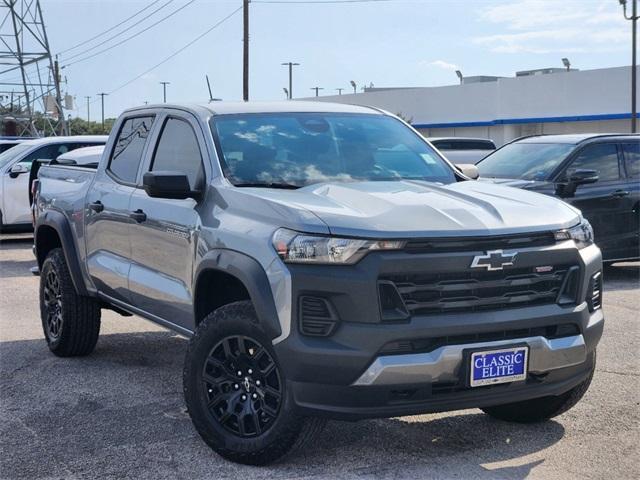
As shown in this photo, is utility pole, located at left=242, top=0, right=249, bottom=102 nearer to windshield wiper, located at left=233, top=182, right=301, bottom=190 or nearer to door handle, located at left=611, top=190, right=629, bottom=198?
door handle, located at left=611, top=190, right=629, bottom=198

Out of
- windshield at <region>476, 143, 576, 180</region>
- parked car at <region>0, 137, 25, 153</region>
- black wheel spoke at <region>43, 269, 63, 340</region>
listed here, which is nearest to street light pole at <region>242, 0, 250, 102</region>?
parked car at <region>0, 137, 25, 153</region>

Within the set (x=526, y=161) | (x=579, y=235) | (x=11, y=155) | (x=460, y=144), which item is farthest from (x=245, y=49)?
(x=579, y=235)

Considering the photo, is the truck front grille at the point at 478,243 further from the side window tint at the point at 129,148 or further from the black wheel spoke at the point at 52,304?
the black wheel spoke at the point at 52,304

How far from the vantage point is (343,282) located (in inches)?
170

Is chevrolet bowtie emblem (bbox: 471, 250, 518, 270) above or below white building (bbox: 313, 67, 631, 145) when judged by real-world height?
below

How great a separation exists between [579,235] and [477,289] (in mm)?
799

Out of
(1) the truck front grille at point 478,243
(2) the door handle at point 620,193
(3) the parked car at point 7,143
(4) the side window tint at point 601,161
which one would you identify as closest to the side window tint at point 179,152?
(1) the truck front grille at point 478,243

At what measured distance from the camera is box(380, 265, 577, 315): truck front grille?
173 inches

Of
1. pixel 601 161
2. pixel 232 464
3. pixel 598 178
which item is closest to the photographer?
pixel 232 464

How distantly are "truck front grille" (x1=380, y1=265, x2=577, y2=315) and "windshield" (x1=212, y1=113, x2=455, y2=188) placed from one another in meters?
1.26

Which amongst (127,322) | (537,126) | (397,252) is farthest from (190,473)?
(537,126)

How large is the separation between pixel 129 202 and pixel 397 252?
2.51 m

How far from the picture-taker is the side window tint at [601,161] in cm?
1123

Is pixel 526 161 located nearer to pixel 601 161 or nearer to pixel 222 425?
pixel 601 161
